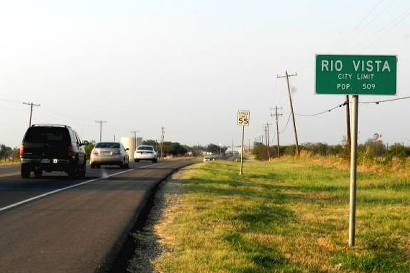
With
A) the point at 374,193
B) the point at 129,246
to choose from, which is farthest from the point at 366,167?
the point at 129,246

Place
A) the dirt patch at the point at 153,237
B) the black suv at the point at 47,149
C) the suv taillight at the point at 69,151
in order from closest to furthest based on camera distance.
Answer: the dirt patch at the point at 153,237 → the black suv at the point at 47,149 → the suv taillight at the point at 69,151

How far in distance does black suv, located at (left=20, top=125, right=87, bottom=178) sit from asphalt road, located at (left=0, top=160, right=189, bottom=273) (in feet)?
14.9

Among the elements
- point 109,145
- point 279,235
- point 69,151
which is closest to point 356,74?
point 279,235

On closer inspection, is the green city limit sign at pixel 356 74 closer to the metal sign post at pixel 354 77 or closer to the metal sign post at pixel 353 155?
the metal sign post at pixel 354 77

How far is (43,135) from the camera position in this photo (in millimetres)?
22906

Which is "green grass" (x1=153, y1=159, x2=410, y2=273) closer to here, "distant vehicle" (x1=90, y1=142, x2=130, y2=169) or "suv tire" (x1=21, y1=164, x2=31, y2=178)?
"suv tire" (x1=21, y1=164, x2=31, y2=178)

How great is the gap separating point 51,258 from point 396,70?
18.1 feet

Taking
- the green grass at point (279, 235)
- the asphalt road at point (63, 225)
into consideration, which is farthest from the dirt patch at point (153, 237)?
the asphalt road at point (63, 225)

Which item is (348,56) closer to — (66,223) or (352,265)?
(352,265)

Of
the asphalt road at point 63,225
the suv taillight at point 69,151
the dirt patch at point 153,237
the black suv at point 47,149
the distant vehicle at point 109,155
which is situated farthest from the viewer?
the distant vehicle at point 109,155

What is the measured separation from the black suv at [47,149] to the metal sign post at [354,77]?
1515 cm

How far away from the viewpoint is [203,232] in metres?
10.1

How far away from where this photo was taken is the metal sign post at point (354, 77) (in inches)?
367

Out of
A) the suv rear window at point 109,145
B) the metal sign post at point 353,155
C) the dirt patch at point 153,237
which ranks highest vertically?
the suv rear window at point 109,145
